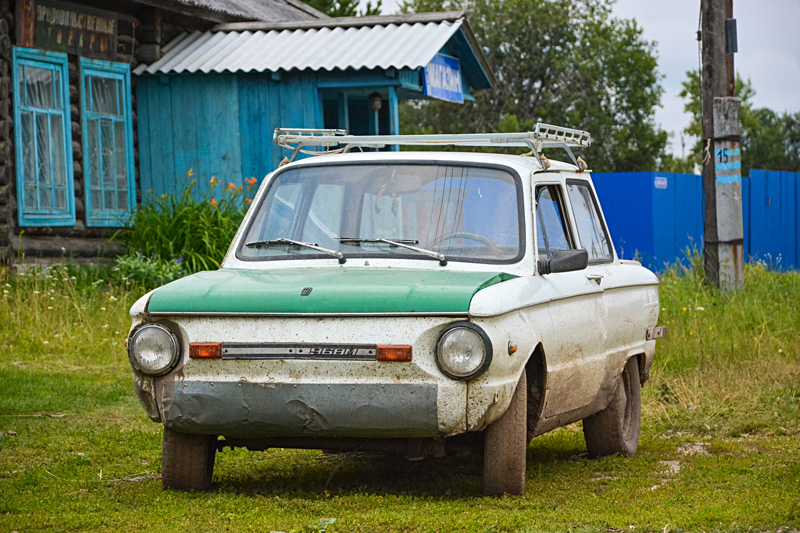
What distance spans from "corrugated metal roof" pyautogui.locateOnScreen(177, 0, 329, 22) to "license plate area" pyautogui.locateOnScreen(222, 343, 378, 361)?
10.2 meters

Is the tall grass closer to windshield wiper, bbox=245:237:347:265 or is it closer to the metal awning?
windshield wiper, bbox=245:237:347:265

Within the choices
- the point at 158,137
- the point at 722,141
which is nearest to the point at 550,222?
the point at 722,141

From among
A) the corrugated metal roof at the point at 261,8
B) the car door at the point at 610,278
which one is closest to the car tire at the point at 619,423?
the car door at the point at 610,278

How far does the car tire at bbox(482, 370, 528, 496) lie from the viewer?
4.94m

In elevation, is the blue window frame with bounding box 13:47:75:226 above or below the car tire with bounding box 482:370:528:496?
above

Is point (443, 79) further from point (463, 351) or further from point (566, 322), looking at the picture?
point (463, 351)

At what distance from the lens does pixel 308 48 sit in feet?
47.3

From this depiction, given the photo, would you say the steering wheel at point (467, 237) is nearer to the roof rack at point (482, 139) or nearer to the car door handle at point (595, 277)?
the roof rack at point (482, 139)

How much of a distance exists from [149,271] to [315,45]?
3961 mm

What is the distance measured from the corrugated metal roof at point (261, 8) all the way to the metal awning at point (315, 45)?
1.41 feet

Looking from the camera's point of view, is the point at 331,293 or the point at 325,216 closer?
the point at 331,293

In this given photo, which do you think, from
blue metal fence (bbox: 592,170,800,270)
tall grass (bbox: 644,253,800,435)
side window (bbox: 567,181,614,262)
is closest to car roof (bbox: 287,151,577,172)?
side window (bbox: 567,181,614,262)

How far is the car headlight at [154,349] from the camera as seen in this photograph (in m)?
4.86

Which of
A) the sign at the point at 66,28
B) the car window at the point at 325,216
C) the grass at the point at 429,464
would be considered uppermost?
the sign at the point at 66,28
